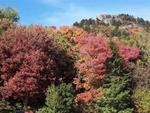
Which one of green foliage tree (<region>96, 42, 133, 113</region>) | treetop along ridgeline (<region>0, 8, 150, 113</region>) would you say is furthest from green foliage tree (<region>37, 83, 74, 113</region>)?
green foliage tree (<region>96, 42, 133, 113</region>)

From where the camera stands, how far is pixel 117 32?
4557 inches

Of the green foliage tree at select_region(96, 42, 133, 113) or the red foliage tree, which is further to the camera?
the green foliage tree at select_region(96, 42, 133, 113)

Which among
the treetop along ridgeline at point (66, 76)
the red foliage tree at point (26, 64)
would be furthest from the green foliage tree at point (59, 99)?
the red foliage tree at point (26, 64)

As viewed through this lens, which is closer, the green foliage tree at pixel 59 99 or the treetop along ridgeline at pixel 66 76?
the green foliage tree at pixel 59 99

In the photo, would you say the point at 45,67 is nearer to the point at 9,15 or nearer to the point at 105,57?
the point at 105,57

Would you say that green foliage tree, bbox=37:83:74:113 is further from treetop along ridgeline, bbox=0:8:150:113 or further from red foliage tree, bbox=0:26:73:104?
red foliage tree, bbox=0:26:73:104

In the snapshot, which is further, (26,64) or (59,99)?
(26,64)

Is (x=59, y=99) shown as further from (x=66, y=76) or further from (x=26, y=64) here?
(x=66, y=76)

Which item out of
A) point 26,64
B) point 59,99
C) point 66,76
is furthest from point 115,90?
point 26,64

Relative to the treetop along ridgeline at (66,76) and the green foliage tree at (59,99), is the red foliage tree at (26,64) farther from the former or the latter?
the green foliage tree at (59,99)

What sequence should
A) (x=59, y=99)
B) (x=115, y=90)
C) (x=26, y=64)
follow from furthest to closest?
1. (x=26, y=64)
2. (x=115, y=90)
3. (x=59, y=99)

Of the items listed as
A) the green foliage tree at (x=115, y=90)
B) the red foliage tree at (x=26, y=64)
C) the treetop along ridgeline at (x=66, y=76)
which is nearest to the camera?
the treetop along ridgeline at (x=66, y=76)

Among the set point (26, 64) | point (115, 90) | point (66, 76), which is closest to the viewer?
point (115, 90)

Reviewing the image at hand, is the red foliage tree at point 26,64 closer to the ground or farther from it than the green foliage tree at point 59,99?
farther from it
